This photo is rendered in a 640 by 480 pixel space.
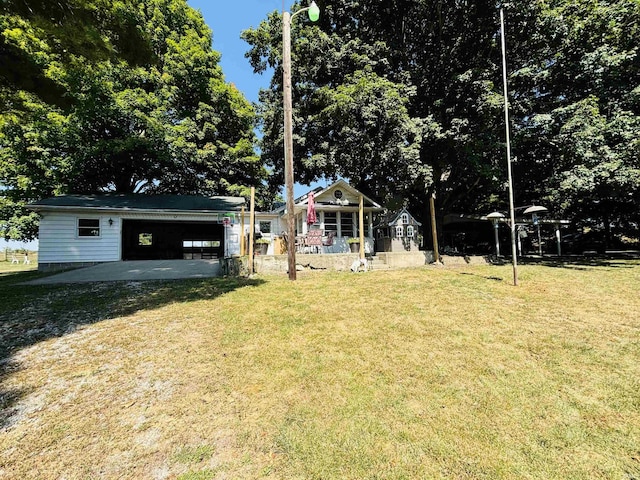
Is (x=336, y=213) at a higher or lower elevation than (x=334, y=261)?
higher

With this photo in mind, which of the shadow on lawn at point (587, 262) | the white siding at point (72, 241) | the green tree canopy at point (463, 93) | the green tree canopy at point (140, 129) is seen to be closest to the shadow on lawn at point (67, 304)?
the white siding at point (72, 241)

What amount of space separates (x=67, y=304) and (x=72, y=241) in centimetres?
1012

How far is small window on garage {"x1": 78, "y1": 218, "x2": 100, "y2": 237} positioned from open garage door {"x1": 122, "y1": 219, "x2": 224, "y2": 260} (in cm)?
458

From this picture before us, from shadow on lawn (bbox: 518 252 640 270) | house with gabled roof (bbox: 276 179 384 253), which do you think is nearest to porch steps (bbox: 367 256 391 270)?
house with gabled roof (bbox: 276 179 384 253)

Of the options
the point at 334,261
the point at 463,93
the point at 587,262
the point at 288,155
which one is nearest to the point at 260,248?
the point at 334,261

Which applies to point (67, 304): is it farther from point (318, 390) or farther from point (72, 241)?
point (72, 241)

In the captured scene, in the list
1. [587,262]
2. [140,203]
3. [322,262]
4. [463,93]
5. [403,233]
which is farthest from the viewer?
[403,233]

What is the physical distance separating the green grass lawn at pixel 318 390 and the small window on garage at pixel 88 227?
9597mm

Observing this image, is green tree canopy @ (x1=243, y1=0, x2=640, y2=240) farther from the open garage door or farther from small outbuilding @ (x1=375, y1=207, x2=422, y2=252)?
the open garage door

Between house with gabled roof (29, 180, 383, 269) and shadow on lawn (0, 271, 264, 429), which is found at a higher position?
house with gabled roof (29, 180, 383, 269)

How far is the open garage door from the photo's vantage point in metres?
20.1

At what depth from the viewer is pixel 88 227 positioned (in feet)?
45.5

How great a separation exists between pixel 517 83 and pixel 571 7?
3574 millimetres

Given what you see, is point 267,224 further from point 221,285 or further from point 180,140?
point 221,285
